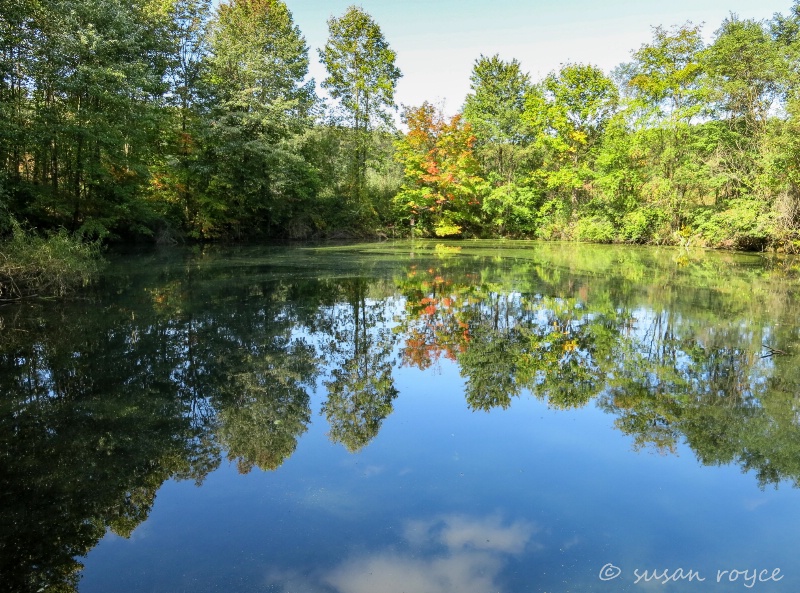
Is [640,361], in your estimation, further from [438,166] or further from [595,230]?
[438,166]

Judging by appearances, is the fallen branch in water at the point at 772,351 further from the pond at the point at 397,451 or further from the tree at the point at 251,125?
the tree at the point at 251,125

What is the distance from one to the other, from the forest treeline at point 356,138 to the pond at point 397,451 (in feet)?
26.2

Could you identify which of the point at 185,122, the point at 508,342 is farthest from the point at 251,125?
the point at 508,342

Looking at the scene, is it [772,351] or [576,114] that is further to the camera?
[576,114]

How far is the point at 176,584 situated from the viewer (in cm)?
255

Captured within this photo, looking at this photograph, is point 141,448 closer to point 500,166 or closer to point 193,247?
point 193,247

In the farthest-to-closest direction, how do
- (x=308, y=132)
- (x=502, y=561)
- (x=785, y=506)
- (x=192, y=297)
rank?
(x=308, y=132), (x=192, y=297), (x=785, y=506), (x=502, y=561)

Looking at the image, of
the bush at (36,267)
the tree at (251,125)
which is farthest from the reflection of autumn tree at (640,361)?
the tree at (251,125)

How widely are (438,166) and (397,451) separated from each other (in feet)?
93.0

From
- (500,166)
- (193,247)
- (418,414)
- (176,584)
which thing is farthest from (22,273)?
(500,166)

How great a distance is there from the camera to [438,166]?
31.0 meters

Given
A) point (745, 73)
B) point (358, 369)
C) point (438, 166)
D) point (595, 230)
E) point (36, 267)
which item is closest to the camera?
point (358, 369)

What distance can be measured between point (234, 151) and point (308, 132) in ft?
20.2

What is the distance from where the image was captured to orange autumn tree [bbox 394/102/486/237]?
1198 inches
